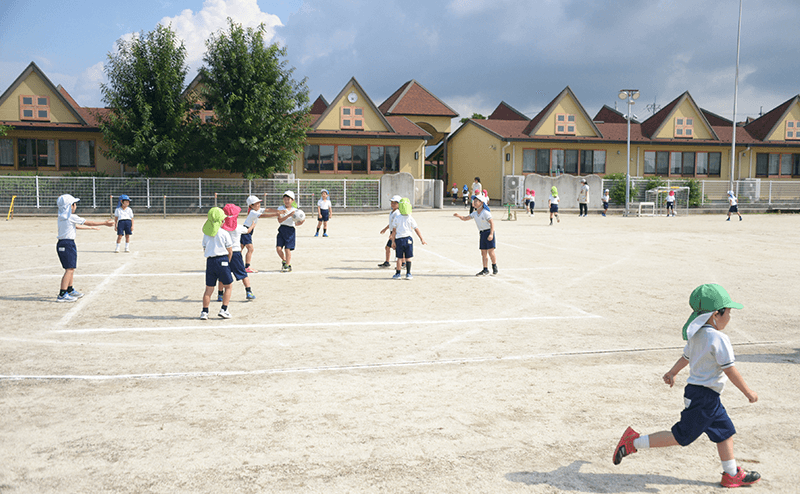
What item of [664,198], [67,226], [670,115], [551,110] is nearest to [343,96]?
[551,110]

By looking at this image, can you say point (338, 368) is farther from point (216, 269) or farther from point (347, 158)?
point (347, 158)

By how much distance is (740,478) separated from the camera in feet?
12.5

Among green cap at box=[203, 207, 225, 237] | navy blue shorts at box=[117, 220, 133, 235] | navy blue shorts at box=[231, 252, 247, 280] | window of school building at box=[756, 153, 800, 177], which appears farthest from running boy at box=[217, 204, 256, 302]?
window of school building at box=[756, 153, 800, 177]

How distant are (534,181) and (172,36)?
2311cm

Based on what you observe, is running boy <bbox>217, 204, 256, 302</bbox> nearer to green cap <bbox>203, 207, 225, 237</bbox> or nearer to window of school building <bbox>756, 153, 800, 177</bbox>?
green cap <bbox>203, 207, 225, 237</bbox>

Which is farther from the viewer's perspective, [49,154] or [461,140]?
[461,140]

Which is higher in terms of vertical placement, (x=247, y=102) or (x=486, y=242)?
(x=247, y=102)

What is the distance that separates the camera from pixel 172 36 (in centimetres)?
3275

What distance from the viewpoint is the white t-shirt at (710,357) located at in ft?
12.5

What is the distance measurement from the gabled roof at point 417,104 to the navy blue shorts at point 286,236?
3388 centimetres

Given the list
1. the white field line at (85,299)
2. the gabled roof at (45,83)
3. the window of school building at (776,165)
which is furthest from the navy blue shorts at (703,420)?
the window of school building at (776,165)

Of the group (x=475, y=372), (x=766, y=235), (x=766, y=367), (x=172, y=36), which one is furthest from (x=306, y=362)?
(x=172, y=36)

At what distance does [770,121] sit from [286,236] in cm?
4723

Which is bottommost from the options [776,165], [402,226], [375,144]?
[402,226]
